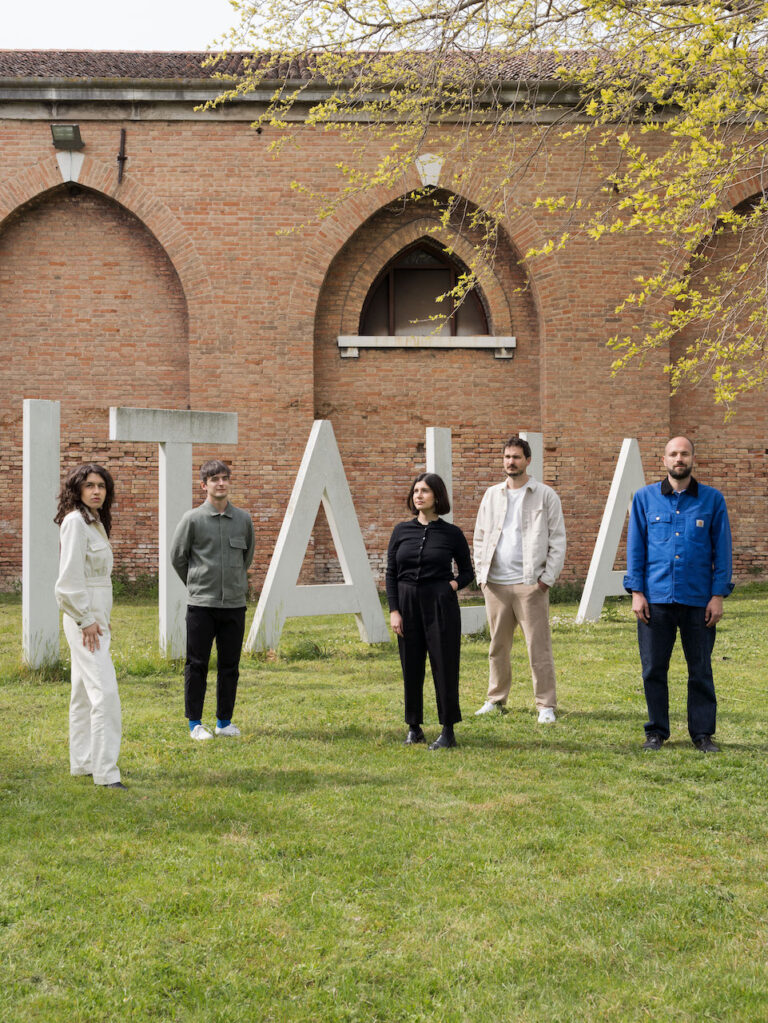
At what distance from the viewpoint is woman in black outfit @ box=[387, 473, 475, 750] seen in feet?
20.5

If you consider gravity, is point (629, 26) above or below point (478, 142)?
below

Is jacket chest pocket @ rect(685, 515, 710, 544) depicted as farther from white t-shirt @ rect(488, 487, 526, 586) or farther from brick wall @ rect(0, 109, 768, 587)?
brick wall @ rect(0, 109, 768, 587)

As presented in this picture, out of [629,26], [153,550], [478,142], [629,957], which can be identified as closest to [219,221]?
[478,142]

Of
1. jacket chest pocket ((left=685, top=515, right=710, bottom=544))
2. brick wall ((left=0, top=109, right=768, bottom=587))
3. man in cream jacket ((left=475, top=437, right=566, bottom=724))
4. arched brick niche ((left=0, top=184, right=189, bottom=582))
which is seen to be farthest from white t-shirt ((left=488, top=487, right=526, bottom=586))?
arched brick niche ((left=0, top=184, right=189, bottom=582))

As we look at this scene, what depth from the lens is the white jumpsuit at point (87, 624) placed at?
5203mm

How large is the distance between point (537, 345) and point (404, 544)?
36.8 feet

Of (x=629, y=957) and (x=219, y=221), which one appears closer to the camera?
(x=629, y=957)

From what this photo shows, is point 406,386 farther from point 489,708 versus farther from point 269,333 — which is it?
point 489,708

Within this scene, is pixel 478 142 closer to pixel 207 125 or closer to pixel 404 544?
pixel 207 125

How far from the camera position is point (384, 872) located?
13.4ft

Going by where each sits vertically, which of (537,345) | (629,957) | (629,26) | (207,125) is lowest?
(629,957)

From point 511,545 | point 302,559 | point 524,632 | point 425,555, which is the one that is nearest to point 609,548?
point 302,559

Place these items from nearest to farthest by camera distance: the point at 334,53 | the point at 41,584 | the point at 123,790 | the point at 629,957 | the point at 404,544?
the point at 629,957 → the point at 123,790 → the point at 404,544 → the point at 41,584 → the point at 334,53

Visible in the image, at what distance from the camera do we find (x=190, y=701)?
6.58 m
